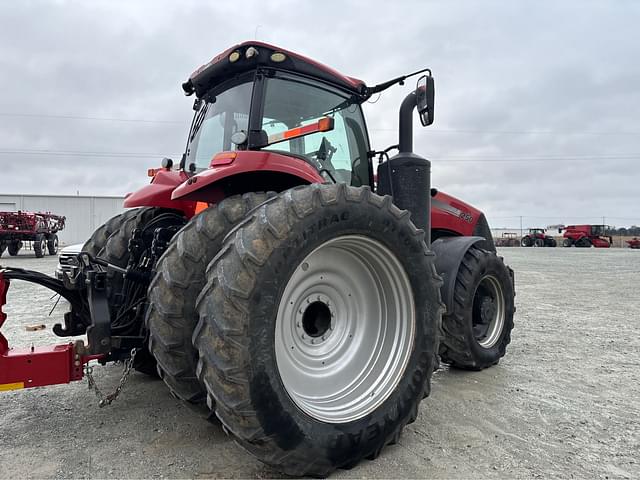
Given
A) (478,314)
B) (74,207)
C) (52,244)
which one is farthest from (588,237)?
(74,207)

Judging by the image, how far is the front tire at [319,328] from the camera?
2.00m

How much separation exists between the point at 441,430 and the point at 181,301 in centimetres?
181

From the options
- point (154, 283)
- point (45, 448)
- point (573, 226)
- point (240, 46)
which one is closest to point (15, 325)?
point (45, 448)

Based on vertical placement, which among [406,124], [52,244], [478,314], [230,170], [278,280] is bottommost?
[478,314]

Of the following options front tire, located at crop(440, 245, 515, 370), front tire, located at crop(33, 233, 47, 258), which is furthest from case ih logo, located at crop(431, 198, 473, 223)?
front tire, located at crop(33, 233, 47, 258)

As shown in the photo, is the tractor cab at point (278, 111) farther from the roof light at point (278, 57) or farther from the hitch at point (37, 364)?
the hitch at point (37, 364)

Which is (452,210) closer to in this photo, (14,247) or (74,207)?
(14,247)

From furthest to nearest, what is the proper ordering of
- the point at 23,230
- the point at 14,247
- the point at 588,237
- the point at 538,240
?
the point at 538,240 → the point at 588,237 → the point at 14,247 → the point at 23,230

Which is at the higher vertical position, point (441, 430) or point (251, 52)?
point (251, 52)

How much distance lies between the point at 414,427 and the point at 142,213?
2.64m

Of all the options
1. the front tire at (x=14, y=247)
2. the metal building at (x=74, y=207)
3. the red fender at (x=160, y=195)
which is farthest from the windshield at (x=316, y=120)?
the metal building at (x=74, y=207)

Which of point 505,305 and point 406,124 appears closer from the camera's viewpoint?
point 406,124

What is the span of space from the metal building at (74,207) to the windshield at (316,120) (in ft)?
130

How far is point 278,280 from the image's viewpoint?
6.94 ft
